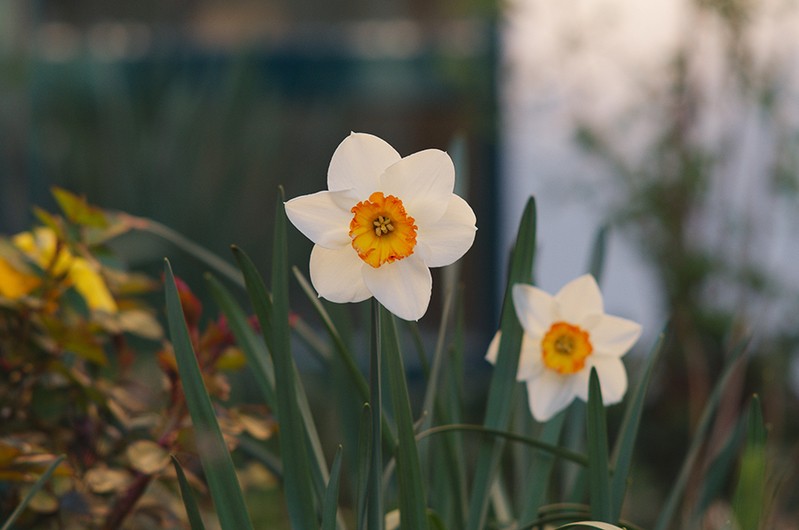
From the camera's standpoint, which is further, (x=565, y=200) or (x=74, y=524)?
(x=565, y=200)

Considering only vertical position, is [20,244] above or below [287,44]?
below

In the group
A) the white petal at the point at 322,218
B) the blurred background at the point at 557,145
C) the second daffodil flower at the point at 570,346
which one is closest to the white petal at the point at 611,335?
the second daffodil flower at the point at 570,346

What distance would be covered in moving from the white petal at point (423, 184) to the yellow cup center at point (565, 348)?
0.52 feet

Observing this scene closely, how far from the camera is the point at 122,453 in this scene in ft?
2.41

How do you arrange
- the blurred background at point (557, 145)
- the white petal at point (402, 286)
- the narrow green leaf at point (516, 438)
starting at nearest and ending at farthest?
the white petal at point (402, 286), the narrow green leaf at point (516, 438), the blurred background at point (557, 145)

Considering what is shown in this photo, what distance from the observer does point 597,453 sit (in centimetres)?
55

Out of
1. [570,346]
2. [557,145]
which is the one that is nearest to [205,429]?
[570,346]

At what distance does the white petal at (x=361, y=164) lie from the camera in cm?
49

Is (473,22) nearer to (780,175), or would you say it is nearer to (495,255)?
(495,255)

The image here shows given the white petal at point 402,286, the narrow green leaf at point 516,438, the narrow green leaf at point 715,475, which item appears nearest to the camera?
the white petal at point 402,286

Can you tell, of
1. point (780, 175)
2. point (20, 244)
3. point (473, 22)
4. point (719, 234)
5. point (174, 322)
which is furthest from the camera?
point (473, 22)

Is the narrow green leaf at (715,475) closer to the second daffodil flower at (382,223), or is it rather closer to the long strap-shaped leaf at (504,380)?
the long strap-shaped leaf at (504,380)

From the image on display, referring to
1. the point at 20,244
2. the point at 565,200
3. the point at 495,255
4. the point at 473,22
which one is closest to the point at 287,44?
the point at 473,22

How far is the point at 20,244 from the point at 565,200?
1947mm
